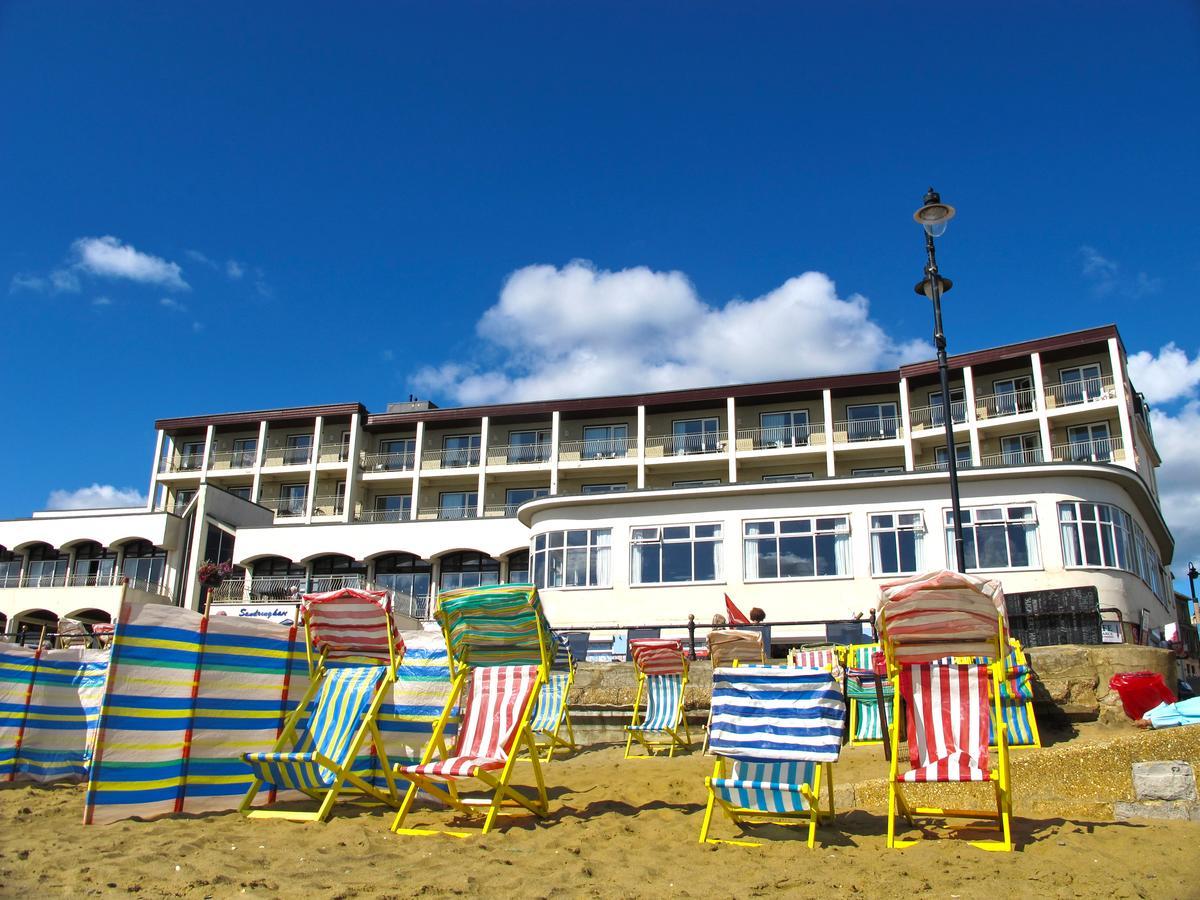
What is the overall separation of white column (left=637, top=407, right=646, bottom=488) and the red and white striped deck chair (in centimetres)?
2976

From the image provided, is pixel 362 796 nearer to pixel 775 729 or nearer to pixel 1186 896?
pixel 775 729

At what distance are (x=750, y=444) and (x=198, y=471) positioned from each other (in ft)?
81.6

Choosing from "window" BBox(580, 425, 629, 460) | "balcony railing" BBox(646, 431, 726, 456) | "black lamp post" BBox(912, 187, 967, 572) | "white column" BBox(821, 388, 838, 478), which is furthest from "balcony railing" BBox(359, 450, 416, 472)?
"black lamp post" BBox(912, 187, 967, 572)

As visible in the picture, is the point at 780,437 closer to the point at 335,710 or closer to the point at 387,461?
the point at 387,461

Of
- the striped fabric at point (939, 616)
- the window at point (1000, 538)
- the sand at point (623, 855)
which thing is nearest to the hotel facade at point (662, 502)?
the window at point (1000, 538)

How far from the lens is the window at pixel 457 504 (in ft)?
131

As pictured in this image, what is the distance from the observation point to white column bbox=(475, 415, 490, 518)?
3875cm

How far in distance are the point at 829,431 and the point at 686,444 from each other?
19.1 ft

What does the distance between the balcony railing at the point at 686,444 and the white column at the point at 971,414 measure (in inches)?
368

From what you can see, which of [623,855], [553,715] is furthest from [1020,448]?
[623,855]

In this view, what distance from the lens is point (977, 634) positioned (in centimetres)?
664

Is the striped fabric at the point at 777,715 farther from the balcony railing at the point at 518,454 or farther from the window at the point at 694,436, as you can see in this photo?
the balcony railing at the point at 518,454

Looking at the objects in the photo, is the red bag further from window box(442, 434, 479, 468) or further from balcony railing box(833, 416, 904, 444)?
window box(442, 434, 479, 468)

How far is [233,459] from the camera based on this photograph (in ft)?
141
